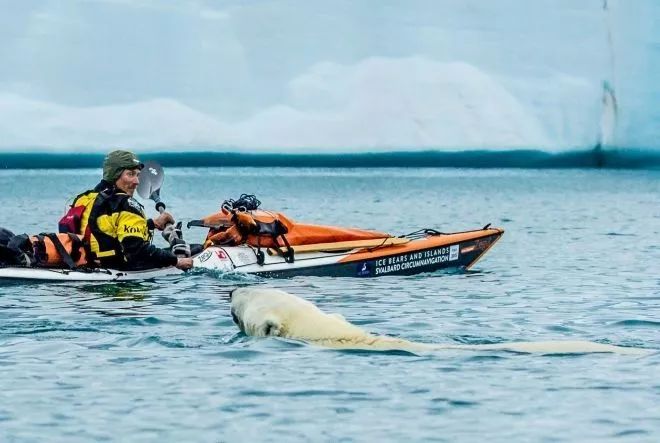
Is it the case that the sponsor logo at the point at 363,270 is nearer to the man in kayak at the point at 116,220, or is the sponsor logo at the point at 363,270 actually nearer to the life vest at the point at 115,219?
the man in kayak at the point at 116,220

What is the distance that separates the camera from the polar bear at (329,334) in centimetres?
1134

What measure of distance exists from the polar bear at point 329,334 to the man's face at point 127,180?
5.37m

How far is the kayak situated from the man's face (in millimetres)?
1108

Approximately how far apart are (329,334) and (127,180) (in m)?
6.07

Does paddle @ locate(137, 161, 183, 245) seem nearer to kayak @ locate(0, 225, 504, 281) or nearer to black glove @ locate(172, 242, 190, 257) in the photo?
black glove @ locate(172, 242, 190, 257)

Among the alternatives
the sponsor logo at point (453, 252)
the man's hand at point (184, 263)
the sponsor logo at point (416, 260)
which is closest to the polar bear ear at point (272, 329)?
the man's hand at point (184, 263)

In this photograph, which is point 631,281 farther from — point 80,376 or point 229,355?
point 80,376

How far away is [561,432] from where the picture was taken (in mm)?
8859

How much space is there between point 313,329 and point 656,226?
29.1m

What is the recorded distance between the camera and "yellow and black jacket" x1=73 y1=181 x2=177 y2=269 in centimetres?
1636

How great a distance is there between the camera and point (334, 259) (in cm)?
1864

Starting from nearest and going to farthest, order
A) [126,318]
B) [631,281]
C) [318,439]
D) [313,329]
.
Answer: [318,439], [313,329], [126,318], [631,281]

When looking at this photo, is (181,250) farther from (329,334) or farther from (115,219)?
(329,334)

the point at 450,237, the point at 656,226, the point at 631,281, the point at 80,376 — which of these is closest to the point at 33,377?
the point at 80,376
